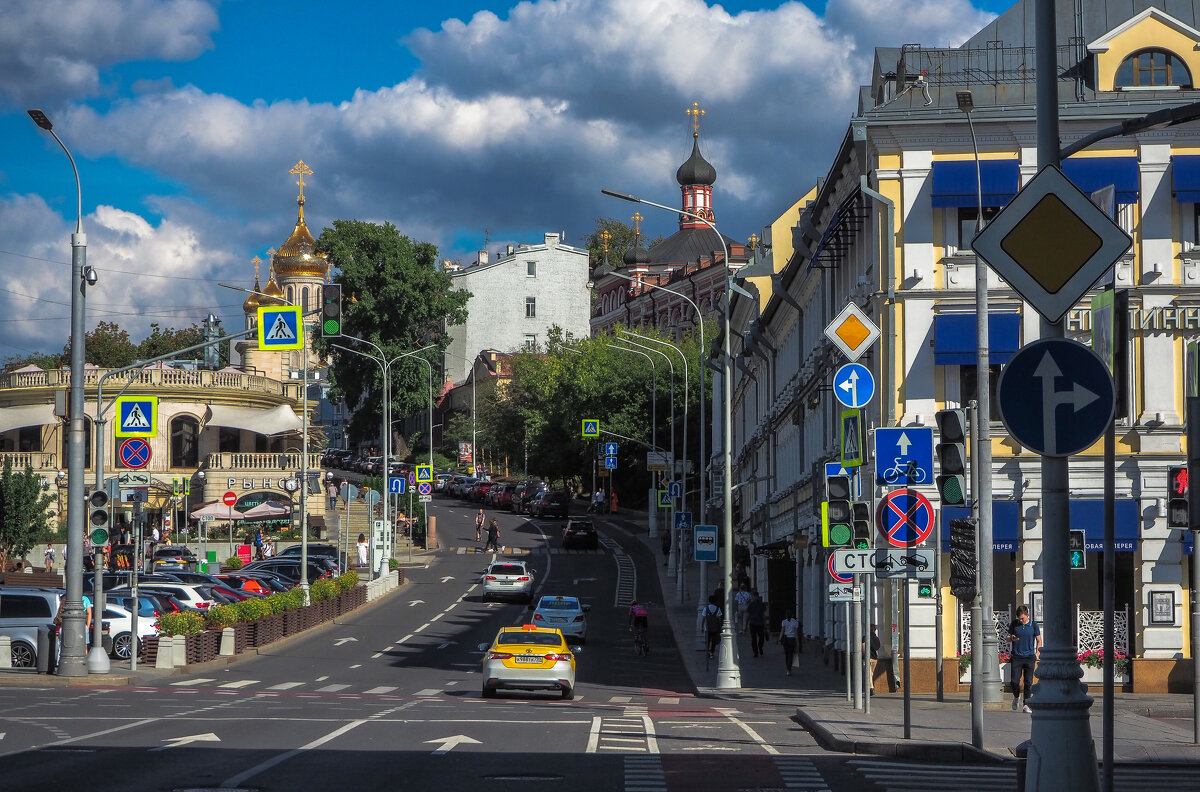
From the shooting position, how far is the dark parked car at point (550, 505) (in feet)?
289

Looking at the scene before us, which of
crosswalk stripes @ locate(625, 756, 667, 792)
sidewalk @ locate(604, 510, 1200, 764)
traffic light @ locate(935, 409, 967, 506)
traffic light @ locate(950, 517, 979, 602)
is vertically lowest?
sidewalk @ locate(604, 510, 1200, 764)

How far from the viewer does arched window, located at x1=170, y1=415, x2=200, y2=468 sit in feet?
267

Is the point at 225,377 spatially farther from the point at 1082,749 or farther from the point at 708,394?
the point at 1082,749

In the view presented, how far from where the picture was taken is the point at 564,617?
42.6 m

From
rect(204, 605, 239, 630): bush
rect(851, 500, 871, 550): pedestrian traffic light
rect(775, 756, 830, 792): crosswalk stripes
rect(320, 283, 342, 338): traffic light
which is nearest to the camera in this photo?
rect(775, 756, 830, 792): crosswalk stripes

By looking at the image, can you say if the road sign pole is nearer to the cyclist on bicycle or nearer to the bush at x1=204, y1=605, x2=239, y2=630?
the bush at x1=204, y1=605, x2=239, y2=630

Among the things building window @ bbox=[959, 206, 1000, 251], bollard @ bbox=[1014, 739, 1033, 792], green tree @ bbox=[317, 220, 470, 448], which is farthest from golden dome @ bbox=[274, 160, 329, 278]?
bollard @ bbox=[1014, 739, 1033, 792]

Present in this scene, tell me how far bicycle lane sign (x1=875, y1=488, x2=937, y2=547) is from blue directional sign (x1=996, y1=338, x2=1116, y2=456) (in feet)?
36.0

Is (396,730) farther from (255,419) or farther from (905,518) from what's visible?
(255,419)

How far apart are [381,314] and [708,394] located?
21.1 metres

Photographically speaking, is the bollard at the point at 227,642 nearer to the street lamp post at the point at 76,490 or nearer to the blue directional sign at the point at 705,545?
the street lamp post at the point at 76,490

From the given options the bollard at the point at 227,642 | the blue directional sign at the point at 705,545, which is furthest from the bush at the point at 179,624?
the blue directional sign at the point at 705,545

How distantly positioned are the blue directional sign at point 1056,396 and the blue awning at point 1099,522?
851 inches

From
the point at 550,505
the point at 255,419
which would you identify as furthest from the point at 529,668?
the point at 550,505
